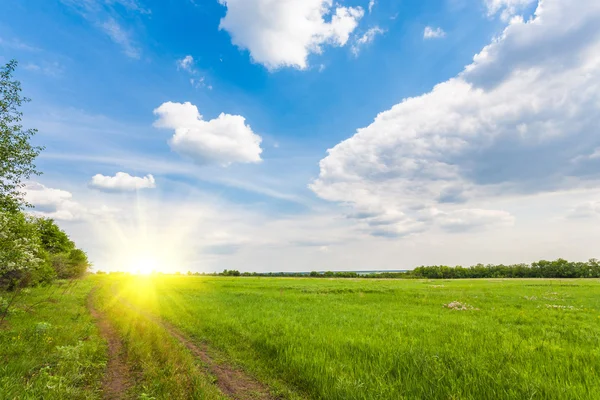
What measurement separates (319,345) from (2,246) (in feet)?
59.4

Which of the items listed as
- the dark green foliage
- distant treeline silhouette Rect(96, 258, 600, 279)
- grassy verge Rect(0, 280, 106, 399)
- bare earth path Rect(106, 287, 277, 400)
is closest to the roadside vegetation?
grassy verge Rect(0, 280, 106, 399)

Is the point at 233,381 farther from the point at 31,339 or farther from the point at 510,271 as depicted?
the point at 510,271

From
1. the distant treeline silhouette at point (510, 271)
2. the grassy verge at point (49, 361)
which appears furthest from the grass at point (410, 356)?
the distant treeline silhouette at point (510, 271)

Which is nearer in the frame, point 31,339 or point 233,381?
point 233,381

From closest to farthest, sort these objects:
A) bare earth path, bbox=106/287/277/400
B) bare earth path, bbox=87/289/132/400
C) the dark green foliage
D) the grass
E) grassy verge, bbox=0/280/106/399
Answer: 1. grassy verge, bbox=0/280/106/399
2. the grass
3. bare earth path, bbox=106/287/277/400
4. bare earth path, bbox=87/289/132/400
5. the dark green foliage

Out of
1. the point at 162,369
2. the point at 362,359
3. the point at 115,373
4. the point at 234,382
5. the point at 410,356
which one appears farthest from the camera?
the point at 362,359

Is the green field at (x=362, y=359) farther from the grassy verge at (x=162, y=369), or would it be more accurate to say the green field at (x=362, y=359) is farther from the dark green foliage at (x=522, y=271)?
the dark green foliage at (x=522, y=271)

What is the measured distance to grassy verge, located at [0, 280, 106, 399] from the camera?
7359mm

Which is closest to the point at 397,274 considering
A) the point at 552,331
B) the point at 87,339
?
the point at 552,331

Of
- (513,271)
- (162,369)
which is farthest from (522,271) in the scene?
(162,369)

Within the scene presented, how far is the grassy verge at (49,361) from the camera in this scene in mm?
7359

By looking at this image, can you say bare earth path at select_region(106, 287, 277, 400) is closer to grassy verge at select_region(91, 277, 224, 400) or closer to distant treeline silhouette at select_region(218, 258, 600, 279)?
grassy verge at select_region(91, 277, 224, 400)

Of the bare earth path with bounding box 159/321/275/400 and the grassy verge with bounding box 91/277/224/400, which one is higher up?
the grassy verge with bounding box 91/277/224/400

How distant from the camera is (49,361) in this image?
9.70m
